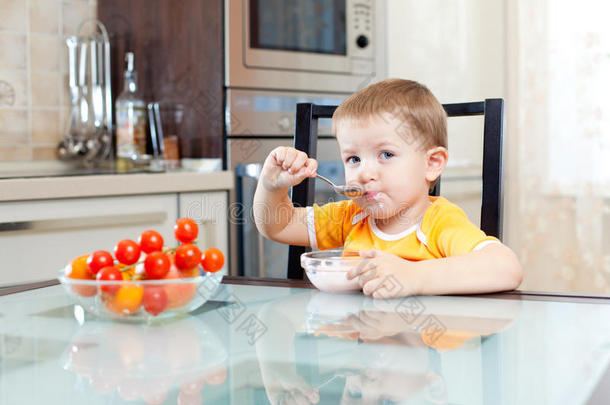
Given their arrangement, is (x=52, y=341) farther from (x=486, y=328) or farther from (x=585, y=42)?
(x=585, y=42)

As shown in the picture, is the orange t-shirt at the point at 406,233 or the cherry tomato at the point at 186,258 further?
the orange t-shirt at the point at 406,233

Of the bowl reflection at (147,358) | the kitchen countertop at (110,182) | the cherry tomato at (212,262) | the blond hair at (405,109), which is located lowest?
the bowl reflection at (147,358)

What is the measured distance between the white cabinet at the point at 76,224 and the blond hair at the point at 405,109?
2.93 ft

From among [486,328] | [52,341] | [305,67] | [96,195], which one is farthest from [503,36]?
[52,341]

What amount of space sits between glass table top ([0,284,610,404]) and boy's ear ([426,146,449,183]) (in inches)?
12.5

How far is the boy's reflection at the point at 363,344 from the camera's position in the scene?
1.69 feet

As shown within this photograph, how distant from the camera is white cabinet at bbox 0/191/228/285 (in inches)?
66.5

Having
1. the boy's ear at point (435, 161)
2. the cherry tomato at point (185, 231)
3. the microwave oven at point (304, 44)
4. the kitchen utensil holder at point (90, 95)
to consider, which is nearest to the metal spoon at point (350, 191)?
the boy's ear at point (435, 161)

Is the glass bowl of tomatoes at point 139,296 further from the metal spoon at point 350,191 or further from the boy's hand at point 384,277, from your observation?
the metal spoon at point 350,191

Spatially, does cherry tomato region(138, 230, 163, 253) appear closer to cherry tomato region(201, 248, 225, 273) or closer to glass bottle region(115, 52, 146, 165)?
cherry tomato region(201, 248, 225, 273)

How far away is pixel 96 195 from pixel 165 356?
4.11ft

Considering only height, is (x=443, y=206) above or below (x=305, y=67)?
below

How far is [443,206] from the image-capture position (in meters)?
1.10

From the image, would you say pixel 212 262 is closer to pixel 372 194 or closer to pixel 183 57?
pixel 372 194
